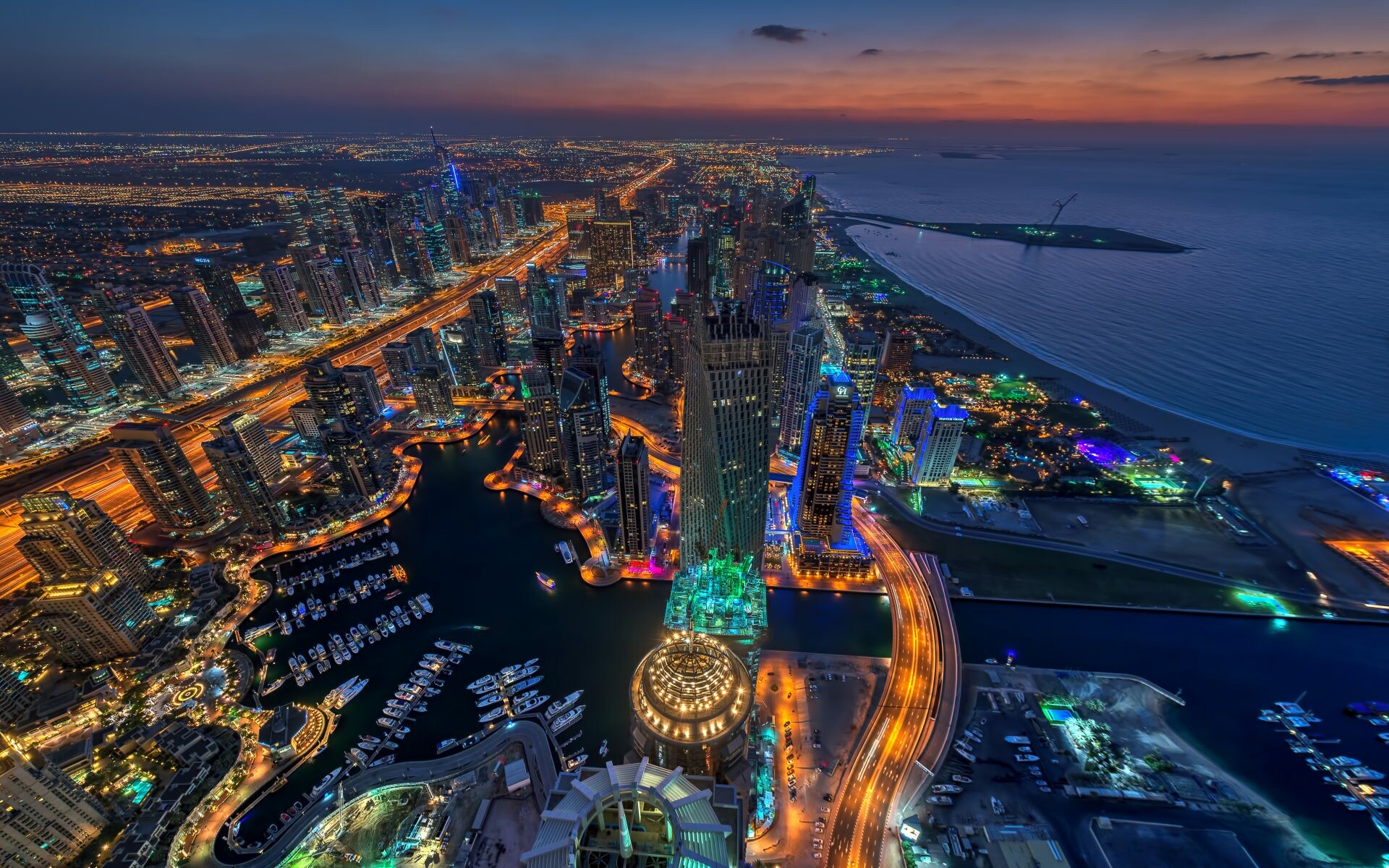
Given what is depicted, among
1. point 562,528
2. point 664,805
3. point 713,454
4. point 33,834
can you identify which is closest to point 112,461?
point 33,834

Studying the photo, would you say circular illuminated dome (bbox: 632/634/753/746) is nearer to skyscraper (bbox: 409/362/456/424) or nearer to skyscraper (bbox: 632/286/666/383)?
skyscraper (bbox: 409/362/456/424)

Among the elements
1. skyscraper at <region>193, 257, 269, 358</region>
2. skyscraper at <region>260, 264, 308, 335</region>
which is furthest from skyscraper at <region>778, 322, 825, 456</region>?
skyscraper at <region>260, 264, 308, 335</region>

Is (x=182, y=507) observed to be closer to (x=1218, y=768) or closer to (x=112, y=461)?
(x=112, y=461)

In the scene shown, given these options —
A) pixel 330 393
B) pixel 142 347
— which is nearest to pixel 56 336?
pixel 142 347

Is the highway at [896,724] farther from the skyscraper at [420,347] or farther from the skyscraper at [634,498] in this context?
the skyscraper at [420,347]

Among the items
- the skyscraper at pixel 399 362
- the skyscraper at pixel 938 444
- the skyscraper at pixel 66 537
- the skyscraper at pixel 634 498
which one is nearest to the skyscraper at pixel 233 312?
the skyscraper at pixel 399 362

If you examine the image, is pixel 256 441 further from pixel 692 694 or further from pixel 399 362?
pixel 692 694
